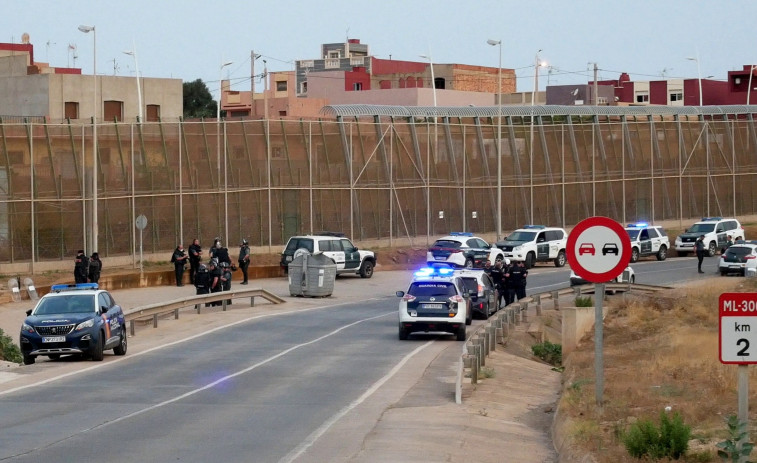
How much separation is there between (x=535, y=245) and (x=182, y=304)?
2518cm

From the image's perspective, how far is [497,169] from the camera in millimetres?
67938

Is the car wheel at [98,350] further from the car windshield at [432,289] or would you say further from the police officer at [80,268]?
the police officer at [80,268]

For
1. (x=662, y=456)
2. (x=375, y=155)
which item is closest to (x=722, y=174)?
(x=375, y=155)

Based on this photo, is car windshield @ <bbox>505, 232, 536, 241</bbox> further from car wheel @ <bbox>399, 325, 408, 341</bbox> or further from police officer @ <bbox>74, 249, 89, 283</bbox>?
car wheel @ <bbox>399, 325, 408, 341</bbox>

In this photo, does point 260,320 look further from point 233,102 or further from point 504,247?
point 233,102

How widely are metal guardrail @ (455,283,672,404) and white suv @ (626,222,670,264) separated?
1830cm

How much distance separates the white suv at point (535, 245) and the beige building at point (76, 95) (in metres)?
28.1

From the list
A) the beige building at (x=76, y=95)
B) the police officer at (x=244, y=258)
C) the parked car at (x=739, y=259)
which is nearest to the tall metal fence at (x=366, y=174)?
the police officer at (x=244, y=258)

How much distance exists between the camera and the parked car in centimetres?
5297

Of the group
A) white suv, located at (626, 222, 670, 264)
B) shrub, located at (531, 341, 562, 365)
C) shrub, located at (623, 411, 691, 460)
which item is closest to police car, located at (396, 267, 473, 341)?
shrub, located at (531, 341, 562, 365)

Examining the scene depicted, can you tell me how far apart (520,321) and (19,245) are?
22045mm

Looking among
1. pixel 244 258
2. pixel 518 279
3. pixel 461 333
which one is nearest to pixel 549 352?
pixel 461 333

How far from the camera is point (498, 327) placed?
1259 inches

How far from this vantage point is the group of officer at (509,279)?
4025 centimetres
